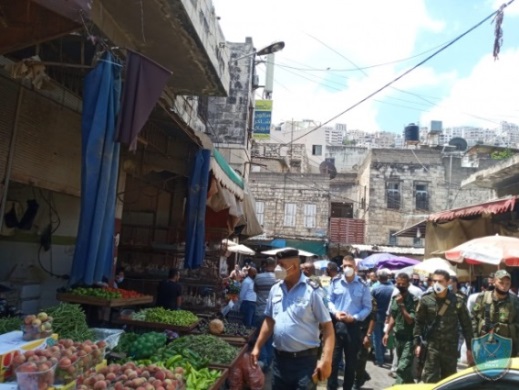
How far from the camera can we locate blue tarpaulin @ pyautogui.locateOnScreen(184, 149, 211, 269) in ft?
28.3

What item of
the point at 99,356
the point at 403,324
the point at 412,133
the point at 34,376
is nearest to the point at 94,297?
the point at 99,356

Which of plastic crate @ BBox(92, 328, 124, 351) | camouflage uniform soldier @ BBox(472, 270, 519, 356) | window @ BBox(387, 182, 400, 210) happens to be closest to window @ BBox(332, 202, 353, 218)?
window @ BBox(387, 182, 400, 210)

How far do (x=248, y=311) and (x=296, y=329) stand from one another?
18.6 feet

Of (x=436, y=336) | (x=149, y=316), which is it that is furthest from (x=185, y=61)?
(x=436, y=336)

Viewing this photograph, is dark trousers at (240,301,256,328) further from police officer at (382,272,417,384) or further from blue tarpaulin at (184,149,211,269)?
police officer at (382,272,417,384)

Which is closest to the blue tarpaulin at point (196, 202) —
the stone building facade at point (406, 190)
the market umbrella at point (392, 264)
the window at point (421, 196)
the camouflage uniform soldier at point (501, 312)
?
the camouflage uniform soldier at point (501, 312)

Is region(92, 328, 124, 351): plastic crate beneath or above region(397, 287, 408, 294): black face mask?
beneath

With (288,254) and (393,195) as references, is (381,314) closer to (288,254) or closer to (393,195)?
(288,254)

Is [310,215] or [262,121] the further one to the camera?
[310,215]

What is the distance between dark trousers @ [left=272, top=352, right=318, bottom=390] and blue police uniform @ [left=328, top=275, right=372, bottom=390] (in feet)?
9.13

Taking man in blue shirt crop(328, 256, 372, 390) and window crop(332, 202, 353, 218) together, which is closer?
man in blue shirt crop(328, 256, 372, 390)

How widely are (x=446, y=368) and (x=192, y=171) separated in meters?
5.30

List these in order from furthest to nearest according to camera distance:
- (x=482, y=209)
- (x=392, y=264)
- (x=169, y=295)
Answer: (x=392, y=264), (x=482, y=209), (x=169, y=295)

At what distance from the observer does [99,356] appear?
14.5 feet
